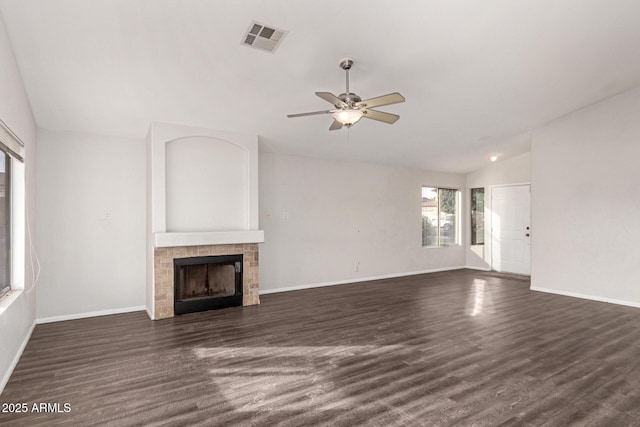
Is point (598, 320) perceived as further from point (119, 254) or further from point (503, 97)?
point (119, 254)

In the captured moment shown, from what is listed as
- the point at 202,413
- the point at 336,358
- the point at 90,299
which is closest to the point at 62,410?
the point at 202,413

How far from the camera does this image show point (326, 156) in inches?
256

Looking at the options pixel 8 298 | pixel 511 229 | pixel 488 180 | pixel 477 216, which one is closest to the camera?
pixel 8 298

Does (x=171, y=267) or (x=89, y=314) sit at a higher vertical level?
(x=171, y=267)

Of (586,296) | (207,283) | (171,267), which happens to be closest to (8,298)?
(171,267)

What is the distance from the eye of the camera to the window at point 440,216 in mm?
8242

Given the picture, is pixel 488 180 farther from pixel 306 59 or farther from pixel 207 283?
pixel 207 283

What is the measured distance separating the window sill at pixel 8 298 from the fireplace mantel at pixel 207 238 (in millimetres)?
1399

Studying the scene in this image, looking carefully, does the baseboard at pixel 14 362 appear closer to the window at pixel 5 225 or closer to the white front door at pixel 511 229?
the window at pixel 5 225

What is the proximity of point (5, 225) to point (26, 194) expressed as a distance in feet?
1.55

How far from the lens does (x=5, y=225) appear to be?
3.26m

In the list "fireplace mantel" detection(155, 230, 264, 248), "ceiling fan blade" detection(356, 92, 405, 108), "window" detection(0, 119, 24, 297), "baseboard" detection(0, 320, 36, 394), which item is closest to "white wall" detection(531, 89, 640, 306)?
"ceiling fan blade" detection(356, 92, 405, 108)

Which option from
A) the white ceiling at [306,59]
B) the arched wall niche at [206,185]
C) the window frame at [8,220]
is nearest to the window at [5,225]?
the window frame at [8,220]

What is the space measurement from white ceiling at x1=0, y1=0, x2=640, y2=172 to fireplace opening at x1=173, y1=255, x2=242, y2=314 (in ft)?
6.31
